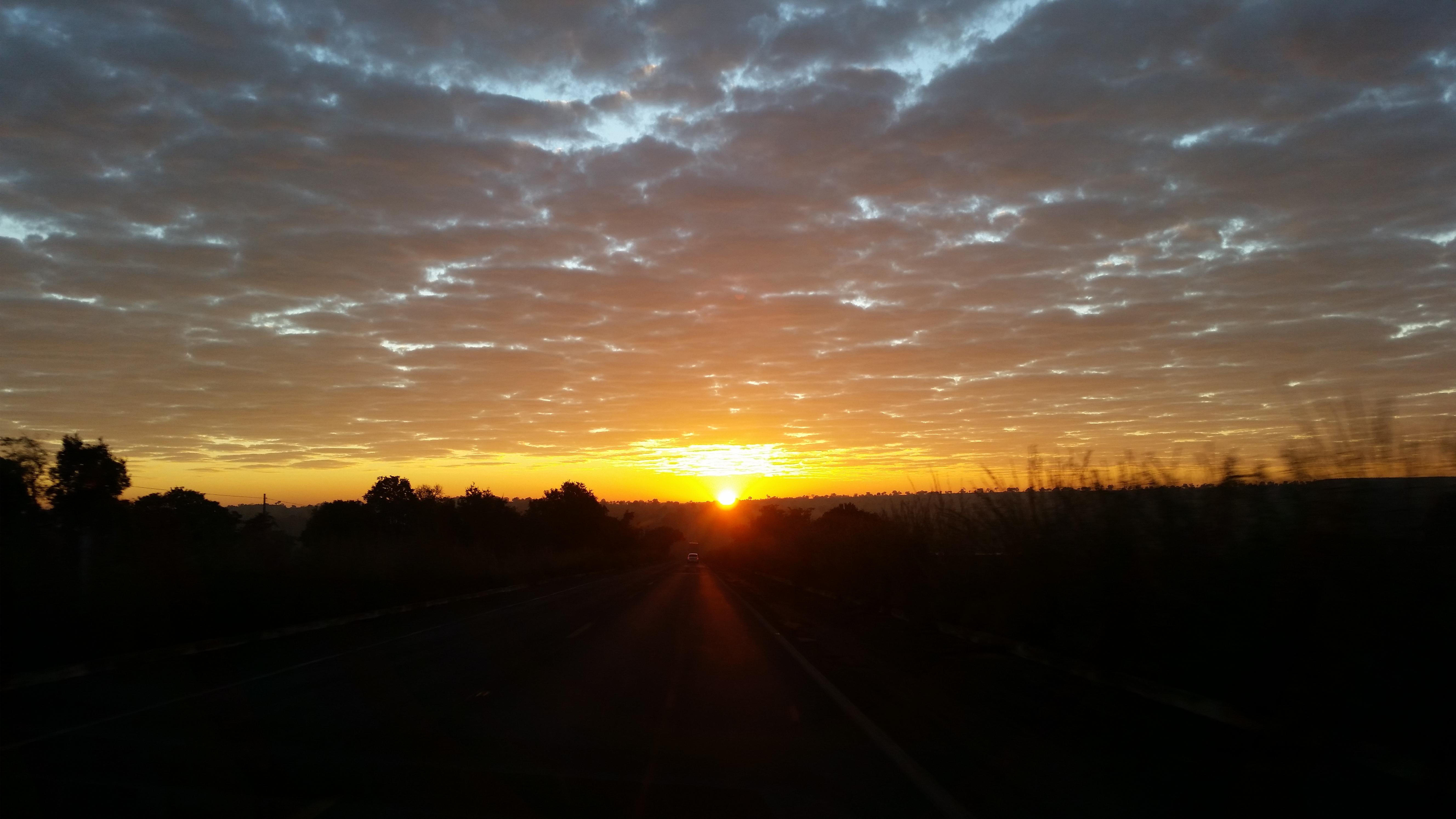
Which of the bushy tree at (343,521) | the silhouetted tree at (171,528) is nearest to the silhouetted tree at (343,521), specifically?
the bushy tree at (343,521)

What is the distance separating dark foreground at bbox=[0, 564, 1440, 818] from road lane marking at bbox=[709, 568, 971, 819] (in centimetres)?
7

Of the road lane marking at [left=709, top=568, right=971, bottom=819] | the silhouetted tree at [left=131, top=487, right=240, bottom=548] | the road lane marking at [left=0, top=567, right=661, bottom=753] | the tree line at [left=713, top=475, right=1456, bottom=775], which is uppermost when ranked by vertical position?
the silhouetted tree at [left=131, top=487, right=240, bottom=548]

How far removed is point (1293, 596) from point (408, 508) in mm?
78399

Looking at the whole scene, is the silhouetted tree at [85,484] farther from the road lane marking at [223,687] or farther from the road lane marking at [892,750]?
the road lane marking at [892,750]

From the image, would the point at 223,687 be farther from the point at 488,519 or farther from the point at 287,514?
the point at 287,514

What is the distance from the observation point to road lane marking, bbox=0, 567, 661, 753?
892cm

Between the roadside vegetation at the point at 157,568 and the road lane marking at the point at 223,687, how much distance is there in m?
3.56

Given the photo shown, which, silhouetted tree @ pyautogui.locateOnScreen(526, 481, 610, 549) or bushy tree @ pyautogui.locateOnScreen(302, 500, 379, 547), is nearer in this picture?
bushy tree @ pyautogui.locateOnScreen(302, 500, 379, 547)

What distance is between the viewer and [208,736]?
891 cm

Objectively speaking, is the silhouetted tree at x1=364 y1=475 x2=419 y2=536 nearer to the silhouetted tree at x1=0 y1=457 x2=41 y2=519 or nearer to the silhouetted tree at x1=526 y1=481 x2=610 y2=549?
the silhouetted tree at x1=526 y1=481 x2=610 y2=549

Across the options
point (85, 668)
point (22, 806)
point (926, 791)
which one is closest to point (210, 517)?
point (85, 668)

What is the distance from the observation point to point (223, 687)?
40.9 feet

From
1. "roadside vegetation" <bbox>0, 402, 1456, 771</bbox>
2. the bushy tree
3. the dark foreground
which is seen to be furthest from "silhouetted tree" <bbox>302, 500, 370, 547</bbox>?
the dark foreground

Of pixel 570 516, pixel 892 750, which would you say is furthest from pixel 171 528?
pixel 570 516
